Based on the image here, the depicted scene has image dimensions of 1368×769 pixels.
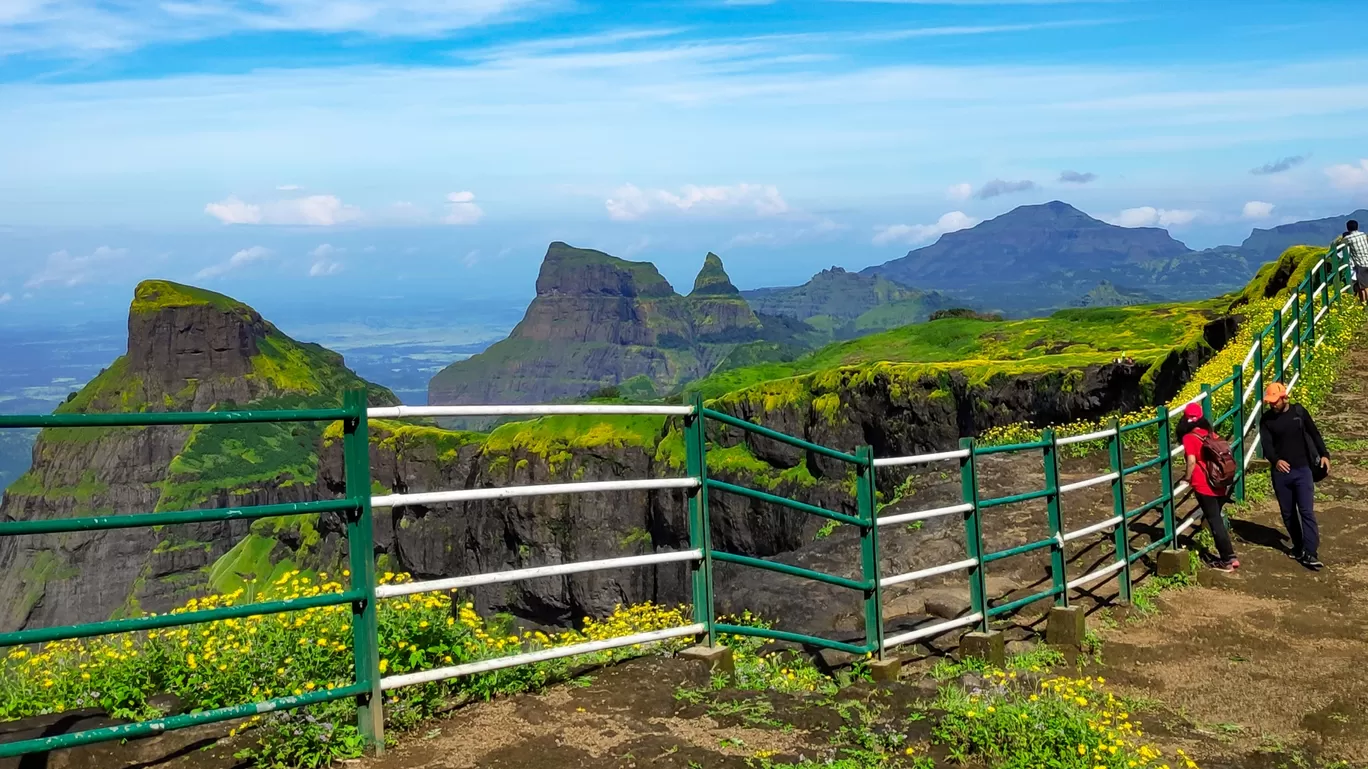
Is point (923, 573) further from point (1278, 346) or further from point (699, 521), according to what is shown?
point (1278, 346)

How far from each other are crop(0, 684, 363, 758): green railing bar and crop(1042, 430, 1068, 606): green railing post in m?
6.14

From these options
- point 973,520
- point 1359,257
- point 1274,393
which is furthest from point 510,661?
point 1359,257

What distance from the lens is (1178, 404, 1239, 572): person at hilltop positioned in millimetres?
11695

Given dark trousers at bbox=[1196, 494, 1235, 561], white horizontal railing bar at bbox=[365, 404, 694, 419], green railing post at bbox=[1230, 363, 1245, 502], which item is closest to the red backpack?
dark trousers at bbox=[1196, 494, 1235, 561]

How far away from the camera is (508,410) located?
223 inches

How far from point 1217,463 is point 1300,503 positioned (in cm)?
110

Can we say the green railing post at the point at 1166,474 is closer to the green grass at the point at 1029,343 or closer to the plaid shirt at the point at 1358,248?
the plaid shirt at the point at 1358,248

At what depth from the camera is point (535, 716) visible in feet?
18.6

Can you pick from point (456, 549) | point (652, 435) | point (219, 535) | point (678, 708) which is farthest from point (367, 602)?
point (219, 535)

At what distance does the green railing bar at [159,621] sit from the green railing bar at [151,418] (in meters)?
0.74

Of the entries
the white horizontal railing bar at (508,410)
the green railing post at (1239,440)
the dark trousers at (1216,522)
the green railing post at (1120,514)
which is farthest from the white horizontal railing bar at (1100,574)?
the white horizontal railing bar at (508,410)

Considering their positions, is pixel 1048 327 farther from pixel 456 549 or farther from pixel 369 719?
pixel 369 719

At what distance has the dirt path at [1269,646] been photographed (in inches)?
295

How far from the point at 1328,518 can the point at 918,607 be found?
220 inches
